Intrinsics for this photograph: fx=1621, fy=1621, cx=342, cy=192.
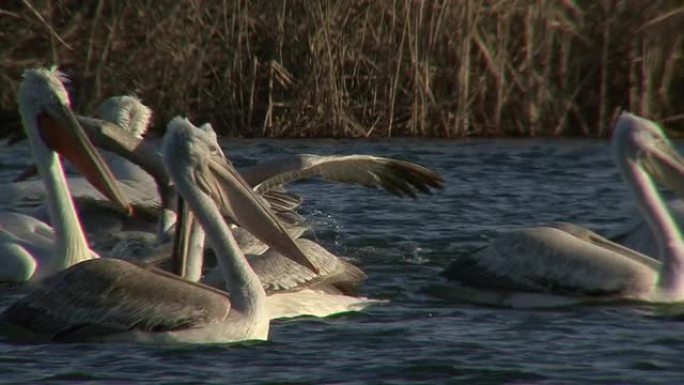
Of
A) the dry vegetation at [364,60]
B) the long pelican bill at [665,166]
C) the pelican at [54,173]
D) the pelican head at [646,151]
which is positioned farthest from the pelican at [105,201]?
the dry vegetation at [364,60]

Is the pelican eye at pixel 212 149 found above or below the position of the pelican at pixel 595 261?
above

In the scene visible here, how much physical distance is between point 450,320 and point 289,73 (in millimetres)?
6944

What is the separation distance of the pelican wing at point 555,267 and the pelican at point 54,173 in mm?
1486

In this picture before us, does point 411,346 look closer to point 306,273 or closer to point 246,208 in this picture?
point 246,208

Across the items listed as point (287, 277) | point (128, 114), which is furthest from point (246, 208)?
point (128, 114)

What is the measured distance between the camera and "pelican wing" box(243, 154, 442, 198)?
7.09 metres

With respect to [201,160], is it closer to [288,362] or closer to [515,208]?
[288,362]

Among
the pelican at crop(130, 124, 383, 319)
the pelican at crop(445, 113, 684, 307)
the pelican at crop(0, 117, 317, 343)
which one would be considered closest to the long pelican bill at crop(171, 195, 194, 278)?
the pelican at crop(130, 124, 383, 319)

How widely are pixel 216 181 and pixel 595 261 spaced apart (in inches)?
65.0

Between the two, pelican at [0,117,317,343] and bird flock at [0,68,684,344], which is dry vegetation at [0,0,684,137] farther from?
pelican at [0,117,317,343]

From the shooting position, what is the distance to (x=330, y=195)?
408 inches

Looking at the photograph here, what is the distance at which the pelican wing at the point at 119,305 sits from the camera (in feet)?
16.6

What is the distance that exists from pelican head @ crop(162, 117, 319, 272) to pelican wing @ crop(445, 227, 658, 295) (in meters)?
1.22

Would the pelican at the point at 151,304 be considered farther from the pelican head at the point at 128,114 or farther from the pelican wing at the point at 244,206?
the pelican head at the point at 128,114
